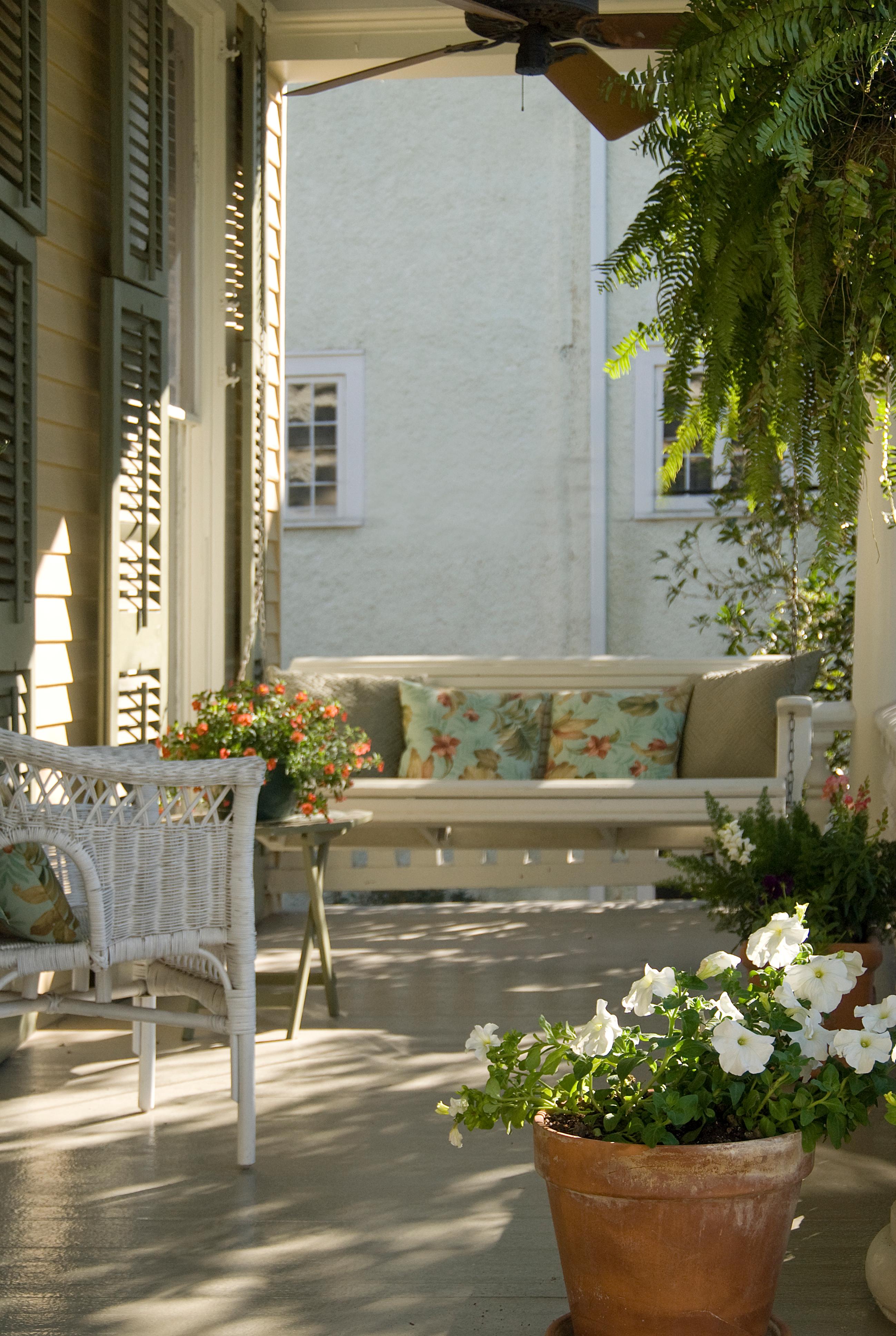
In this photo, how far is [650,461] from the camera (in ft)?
29.7

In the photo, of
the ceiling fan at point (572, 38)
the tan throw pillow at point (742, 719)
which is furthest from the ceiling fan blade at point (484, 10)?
the tan throw pillow at point (742, 719)

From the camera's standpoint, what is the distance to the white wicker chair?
8.21ft

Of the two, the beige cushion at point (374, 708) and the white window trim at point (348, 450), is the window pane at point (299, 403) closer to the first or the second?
the white window trim at point (348, 450)

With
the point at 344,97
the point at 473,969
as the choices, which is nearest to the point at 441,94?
the point at 344,97

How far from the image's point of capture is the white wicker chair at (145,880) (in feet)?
8.21

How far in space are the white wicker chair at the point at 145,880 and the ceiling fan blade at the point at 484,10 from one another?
5.82 ft

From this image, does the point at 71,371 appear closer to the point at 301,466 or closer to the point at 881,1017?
the point at 881,1017

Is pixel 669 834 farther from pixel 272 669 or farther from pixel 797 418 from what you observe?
pixel 797 418

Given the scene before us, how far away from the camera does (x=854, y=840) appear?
10.1 ft

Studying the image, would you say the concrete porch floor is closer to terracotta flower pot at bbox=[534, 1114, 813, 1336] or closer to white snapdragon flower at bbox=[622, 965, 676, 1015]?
terracotta flower pot at bbox=[534, 1114, 813, 1336]

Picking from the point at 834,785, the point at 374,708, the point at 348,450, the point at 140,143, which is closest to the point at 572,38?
the point at 140,143

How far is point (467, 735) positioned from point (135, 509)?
198 centimetres

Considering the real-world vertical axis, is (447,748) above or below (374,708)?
below

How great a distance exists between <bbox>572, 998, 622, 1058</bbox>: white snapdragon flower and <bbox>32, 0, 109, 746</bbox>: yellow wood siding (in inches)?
84.6
